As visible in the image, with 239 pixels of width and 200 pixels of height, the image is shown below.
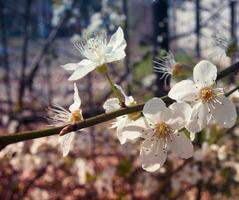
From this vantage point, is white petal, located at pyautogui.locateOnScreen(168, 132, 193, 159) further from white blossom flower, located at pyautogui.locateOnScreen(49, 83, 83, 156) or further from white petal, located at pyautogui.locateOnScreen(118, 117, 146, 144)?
white blossom flower, located at pyautogui.locateOnScreen(49, 83, 83, 156)

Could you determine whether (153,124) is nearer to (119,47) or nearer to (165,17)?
(119,47)

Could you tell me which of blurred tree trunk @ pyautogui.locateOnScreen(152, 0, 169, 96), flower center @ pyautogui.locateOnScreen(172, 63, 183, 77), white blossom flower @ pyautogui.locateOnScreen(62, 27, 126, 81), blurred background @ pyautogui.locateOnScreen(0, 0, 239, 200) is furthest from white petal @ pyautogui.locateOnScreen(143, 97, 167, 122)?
blurred tree trunk @ pyautogui.locateOnScreen(152, 0, 169, 96)

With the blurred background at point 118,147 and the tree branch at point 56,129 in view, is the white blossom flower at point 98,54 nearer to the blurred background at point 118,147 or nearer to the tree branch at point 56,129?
the tree branch at point 56,129

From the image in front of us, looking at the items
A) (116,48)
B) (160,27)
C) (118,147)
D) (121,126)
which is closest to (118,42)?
(116,48)

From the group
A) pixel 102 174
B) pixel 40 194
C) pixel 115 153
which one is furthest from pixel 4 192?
pixel 115 153

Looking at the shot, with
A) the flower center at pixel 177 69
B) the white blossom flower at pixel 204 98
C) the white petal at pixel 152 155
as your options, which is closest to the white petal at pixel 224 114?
the white blossom flower at pixel 204 98

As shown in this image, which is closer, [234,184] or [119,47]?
[119,47]
